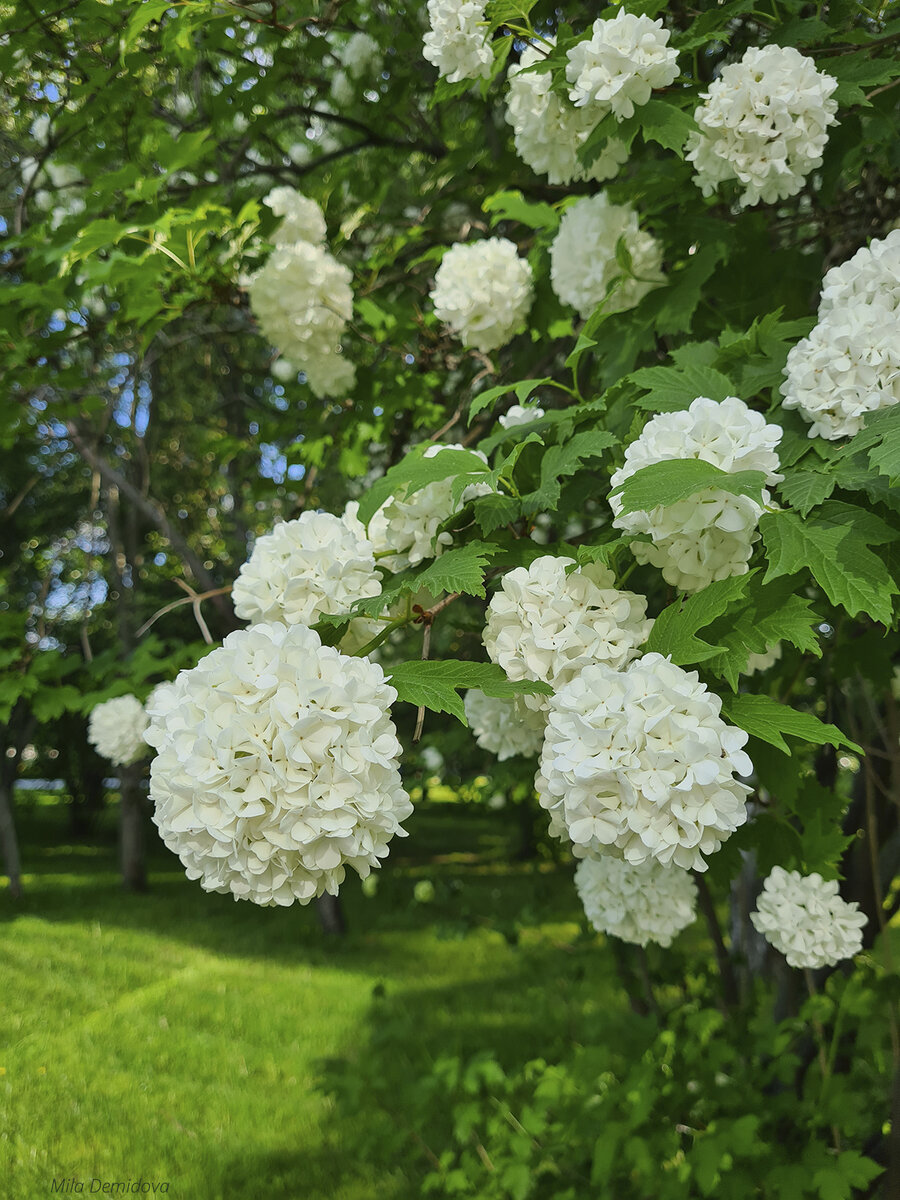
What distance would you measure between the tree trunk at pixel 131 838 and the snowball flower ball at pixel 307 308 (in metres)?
Answer: 6.06

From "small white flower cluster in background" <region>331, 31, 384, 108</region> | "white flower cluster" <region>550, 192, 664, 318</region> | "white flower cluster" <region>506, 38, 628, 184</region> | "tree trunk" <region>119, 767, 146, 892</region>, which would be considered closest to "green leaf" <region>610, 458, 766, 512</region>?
"white flower cluster" <region>550, 192, 664, 318</region>

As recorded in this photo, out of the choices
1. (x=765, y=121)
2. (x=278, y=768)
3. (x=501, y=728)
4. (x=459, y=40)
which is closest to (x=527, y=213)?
(x=459, y=40)

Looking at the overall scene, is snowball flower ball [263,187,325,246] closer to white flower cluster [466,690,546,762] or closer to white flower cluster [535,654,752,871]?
white flower cluster [466,690,546,762]

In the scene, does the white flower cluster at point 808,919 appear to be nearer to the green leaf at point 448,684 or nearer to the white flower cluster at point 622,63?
the green leaf at point 448,684

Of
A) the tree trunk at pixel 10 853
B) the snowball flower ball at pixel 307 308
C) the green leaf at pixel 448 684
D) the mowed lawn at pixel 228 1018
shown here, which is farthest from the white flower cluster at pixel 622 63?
the tree trunk at pixel 10 853

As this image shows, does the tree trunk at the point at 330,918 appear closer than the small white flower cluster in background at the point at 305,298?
No

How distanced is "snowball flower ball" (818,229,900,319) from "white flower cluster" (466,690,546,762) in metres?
1.04

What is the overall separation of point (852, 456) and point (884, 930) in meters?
2.34

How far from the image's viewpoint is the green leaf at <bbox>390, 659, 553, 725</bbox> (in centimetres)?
125

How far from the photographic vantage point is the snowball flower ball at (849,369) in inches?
60.0

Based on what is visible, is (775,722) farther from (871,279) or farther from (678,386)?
(871,279)

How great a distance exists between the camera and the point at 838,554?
52.4 inches

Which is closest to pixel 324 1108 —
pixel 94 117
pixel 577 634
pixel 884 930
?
pixel 884 930

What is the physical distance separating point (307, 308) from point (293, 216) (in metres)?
0.43
